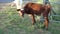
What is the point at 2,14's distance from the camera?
990 cm

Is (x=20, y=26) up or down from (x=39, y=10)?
down

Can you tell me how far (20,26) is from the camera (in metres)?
8.60

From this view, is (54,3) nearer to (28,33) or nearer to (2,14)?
(28,33)

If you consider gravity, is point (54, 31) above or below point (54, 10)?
below

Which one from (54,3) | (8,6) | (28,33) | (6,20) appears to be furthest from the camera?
(8,6)

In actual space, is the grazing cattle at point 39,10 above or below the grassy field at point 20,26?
above

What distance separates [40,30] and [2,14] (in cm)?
239

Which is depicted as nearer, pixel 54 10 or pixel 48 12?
pixel 48 12

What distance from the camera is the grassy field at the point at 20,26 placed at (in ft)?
26.9

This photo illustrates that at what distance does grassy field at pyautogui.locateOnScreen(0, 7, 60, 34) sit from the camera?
820cm

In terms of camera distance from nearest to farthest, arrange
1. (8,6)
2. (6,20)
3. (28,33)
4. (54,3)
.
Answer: (28,33) < (54,3) < (6,20) < (8,6)

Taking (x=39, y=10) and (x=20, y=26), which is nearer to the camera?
(x=39, y=10)

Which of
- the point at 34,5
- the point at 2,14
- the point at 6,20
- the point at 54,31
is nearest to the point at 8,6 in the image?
the point at 2,14

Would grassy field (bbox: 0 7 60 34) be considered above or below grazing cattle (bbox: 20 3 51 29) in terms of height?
below
